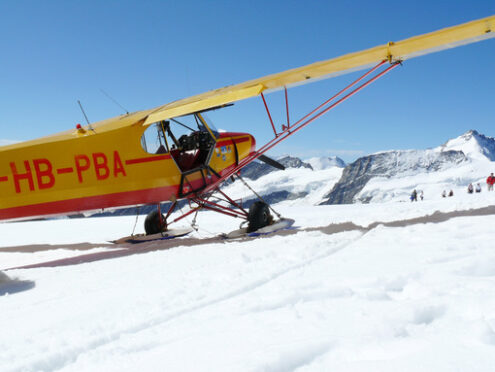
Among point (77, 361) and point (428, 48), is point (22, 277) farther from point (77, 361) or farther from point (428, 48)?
point (428, 48)

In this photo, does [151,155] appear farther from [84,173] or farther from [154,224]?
[154,224]

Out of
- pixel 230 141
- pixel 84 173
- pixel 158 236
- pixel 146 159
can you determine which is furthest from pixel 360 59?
pixel 158 236

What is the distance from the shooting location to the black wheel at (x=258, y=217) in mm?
7070

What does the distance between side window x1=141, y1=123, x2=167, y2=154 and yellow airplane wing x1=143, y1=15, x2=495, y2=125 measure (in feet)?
0.89

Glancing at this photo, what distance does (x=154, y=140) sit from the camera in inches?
252

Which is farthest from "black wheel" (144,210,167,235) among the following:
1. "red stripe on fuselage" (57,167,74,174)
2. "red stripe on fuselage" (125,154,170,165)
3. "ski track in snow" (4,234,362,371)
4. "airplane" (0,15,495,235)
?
"ski track in snow" (4,234,362,371)

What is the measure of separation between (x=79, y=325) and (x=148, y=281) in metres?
0.97

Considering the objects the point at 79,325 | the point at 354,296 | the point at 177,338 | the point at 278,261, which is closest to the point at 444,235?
the point at 278,261

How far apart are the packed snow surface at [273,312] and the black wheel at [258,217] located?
300cm

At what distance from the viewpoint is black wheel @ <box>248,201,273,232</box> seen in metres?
7.07

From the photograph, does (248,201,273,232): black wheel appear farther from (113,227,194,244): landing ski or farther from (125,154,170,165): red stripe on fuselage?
(125,154,170,165): red stripe on fuselage

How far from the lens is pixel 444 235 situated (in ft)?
13.4

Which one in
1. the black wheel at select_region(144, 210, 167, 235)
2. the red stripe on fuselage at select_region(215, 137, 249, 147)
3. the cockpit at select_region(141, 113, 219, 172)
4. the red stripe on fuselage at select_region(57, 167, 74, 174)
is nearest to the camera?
the red stripe on fuselage at select_region(57, 167, 74, 174)

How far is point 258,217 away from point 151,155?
2.27m
